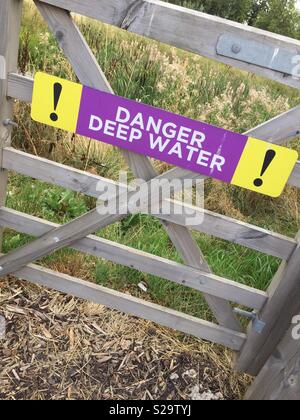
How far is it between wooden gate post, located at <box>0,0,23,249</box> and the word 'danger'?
0.17 metres

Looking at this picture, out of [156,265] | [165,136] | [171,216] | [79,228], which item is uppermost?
[165,136]

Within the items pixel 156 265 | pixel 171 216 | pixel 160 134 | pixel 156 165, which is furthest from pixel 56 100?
pixel 156 165

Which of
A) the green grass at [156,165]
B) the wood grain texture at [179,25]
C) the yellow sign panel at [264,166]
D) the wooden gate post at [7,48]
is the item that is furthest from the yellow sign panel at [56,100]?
the green grass at [156,165]

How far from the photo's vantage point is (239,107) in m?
3.89

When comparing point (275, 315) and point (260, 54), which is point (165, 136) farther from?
point (275, 315)

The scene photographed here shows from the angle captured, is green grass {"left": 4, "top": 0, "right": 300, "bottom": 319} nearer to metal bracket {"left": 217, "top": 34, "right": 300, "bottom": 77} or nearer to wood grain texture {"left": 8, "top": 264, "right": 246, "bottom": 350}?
wood grain texture {"left": 8, "top": 264, "right": 246, "bottom": 350}

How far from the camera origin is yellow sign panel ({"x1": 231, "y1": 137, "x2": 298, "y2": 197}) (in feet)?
5.00

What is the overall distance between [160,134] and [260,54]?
0.45 meters

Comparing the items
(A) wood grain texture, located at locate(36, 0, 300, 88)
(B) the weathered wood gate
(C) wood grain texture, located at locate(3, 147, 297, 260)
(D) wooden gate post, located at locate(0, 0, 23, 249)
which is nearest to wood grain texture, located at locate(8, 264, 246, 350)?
(B) the weathered wood gate

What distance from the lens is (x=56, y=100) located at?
64.9 inches

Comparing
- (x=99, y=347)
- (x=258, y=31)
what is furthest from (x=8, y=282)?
(x=258, y=31)

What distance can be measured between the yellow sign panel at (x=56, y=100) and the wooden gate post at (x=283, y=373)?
1252 mm

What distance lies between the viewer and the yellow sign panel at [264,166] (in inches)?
60.0
